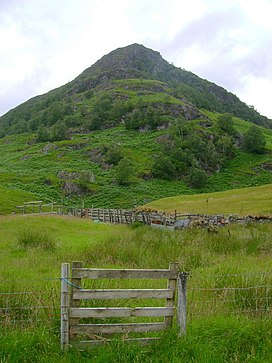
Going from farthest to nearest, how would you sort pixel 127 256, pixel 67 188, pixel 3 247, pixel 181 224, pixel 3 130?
pixel 3 130
pixel 67 188
pixel 181 224
pixel 3 247
pixel 127 256

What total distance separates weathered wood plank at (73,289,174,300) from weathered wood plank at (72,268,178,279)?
28 cm

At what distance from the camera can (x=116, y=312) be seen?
7.27 m

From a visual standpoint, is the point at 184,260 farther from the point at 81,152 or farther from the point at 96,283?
the point at 81,152

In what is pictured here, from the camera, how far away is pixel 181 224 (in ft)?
95.7

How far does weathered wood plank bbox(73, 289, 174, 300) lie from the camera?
7129mm

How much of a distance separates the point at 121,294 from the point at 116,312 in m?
0.34

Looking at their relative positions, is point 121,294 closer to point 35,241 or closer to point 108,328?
point 108,328

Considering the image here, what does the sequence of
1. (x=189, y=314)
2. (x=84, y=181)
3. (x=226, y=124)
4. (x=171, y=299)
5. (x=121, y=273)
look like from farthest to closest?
(x=226, y=124) < (x=84, y=181) < (x=189, y=314) < (x=171, y=299) < (x=121, y=273)

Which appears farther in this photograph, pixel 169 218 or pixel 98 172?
pixel 98 172

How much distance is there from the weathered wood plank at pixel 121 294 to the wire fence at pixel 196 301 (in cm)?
88

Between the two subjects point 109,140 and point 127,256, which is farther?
point 109,140

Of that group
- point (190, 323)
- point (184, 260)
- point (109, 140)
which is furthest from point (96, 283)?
point (109, 140)

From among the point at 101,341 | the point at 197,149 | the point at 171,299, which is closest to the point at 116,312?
the point at 101,341

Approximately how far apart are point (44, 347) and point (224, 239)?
12.0 m
